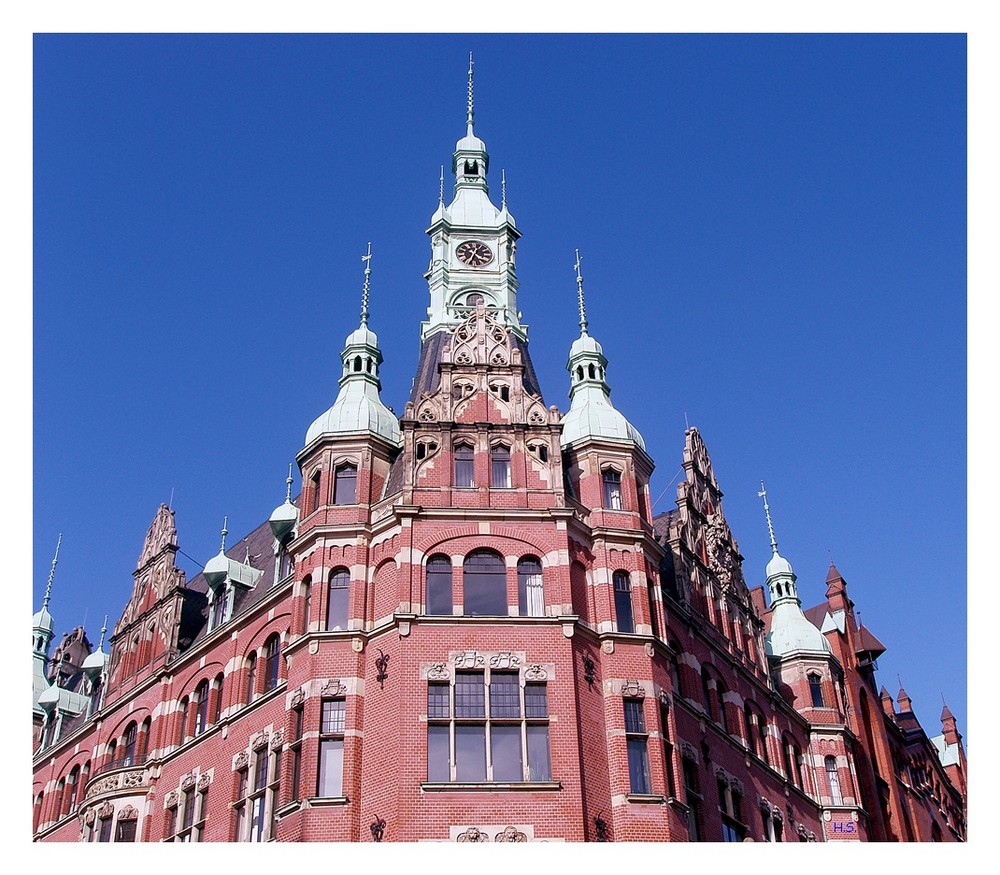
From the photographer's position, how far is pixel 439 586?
44906 millimetres

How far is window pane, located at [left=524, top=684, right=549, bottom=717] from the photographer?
4188 centimetres

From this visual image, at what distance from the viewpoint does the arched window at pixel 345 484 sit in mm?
49250

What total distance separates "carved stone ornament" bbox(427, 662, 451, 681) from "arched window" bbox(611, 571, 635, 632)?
748 cm

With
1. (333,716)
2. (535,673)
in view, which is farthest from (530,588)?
(333,716)

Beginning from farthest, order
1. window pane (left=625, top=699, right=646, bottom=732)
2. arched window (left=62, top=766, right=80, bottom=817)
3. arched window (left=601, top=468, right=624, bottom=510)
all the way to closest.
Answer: arched window (left=62, top=766, right=80, bottom=817), arched window (left=601, top=468, right=624, bottom=510), window pane (left=625, top=699, right=646, bottom=732)

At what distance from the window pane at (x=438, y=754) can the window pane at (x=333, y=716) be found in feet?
12.1

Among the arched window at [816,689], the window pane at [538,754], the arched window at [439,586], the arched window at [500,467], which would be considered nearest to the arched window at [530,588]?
the arched window at [439,586]

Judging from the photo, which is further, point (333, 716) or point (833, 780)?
point (833, 780)

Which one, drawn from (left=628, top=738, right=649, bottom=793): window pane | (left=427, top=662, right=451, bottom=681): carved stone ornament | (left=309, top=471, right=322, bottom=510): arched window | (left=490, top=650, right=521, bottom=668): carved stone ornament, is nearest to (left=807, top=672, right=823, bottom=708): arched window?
(left=628, top=738, right=649, bottom=793): window pane

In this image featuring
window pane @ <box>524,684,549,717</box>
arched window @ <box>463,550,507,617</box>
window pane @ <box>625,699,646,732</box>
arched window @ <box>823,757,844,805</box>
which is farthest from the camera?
arched window @ <box>823,757,844,805</box>

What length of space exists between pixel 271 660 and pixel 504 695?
502 inches

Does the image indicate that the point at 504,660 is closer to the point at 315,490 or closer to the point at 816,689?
the point at 315,490

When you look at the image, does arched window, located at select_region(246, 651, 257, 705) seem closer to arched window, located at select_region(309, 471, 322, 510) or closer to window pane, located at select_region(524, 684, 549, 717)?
arched window, located at select_region(309, 471, 322, 510)

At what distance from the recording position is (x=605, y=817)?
40719 mm
